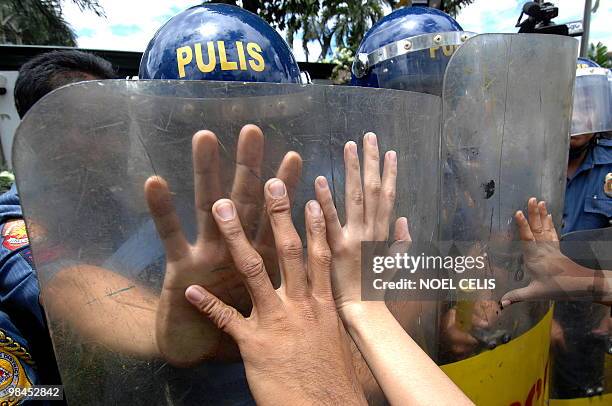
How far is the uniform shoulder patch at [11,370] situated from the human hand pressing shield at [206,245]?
0.64 metres

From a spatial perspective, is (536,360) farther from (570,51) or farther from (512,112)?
(570,51)

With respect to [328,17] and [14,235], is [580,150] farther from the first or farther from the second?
[328,17]

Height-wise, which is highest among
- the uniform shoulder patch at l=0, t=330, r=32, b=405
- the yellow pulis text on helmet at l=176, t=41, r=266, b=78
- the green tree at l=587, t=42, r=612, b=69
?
the green tree at l=587, t=42, r=612, b=69

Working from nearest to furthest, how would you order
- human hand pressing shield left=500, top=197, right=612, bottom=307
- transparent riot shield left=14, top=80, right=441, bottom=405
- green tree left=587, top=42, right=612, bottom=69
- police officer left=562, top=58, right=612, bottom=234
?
transparent riot shield left=14, top=80, right=441, bottom=405 → human hand pressing shield left=500, top=197, right=612, bottom=307 → police officer left=562, top=58, right=612, bottom=234 → green tree left=587, top=42, right=612, bottom=69

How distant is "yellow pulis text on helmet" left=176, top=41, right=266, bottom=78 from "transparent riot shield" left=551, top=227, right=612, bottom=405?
1.18 m

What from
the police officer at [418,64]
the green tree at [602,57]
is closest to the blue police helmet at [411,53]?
the police officer at [418,64]

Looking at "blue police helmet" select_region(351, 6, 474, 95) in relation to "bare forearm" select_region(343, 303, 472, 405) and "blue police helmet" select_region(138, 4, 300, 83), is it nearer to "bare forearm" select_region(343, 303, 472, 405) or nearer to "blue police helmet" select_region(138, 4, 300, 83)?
"blue police helmet" select_region(138, 4, 300, 83)

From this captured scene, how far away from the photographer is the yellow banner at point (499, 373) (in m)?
1.34

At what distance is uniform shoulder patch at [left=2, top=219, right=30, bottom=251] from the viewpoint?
124 cm

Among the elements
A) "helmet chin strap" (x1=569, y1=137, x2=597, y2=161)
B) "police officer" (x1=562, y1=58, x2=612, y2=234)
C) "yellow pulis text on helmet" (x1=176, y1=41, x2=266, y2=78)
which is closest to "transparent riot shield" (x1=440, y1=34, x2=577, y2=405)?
"yellow pulis text on helmet" (x1=176, y1=41, x2=266, y2=78)

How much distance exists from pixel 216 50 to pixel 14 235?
780mm

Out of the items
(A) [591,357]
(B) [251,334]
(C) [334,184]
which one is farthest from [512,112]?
(A) [591,357]

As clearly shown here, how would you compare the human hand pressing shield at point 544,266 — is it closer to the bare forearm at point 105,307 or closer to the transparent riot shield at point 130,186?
the transparent riot shield at point 130,186

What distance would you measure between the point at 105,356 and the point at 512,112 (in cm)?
112
